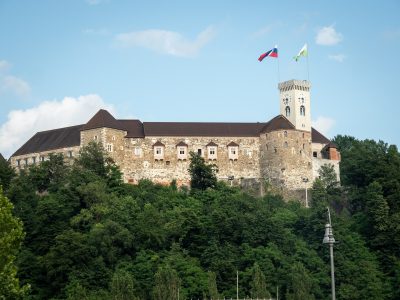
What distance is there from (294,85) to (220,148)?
10.4 m

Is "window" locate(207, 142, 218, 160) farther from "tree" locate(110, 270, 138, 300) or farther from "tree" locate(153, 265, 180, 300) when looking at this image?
"tree" locate(110, 270, 138, 300)

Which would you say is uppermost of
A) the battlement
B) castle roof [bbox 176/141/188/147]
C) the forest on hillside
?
the battlement

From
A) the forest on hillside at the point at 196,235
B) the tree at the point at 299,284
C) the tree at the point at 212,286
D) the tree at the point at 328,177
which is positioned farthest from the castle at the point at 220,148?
the tree at the point at 212,286

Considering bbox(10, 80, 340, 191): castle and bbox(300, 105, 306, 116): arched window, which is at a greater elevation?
bbox(300, 105, 306, 116): arched window

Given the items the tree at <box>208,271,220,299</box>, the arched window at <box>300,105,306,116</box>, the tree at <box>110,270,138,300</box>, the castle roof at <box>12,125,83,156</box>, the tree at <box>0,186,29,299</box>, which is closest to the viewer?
the tree at <box>0,186,29,299</box>

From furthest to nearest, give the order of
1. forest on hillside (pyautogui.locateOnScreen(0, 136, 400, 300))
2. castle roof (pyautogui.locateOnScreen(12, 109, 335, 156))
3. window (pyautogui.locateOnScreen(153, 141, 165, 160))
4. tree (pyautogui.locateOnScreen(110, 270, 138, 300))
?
castle roof (pyautogui.locateOnScreen(12, 109, 335, 156)) < window (pyautogui.locateOnScreen(153, 141, 165, 160)) < forest on hillside (pyautogui.locateOnScreen(0, 136, 400, 300)) < tree (pyautogui.locateOnScreen(110, 270, 138, 300))

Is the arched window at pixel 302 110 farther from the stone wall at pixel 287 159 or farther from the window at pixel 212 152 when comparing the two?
the window at pixel 212 152

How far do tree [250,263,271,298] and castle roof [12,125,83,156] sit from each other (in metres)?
31.1

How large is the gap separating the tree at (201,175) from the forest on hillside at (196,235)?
0.37 ft

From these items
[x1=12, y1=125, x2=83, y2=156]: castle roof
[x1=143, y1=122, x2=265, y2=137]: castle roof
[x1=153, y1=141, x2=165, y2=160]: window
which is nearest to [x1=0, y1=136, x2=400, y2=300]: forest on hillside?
[x1=153, y1=141, x2=165, y2=160]: window

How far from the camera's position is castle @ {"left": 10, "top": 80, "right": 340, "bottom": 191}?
9012 cm

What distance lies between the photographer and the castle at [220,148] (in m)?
90.1

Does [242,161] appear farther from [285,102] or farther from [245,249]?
[245,249]

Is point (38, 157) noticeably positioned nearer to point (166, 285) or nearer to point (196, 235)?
point (196, 235)
